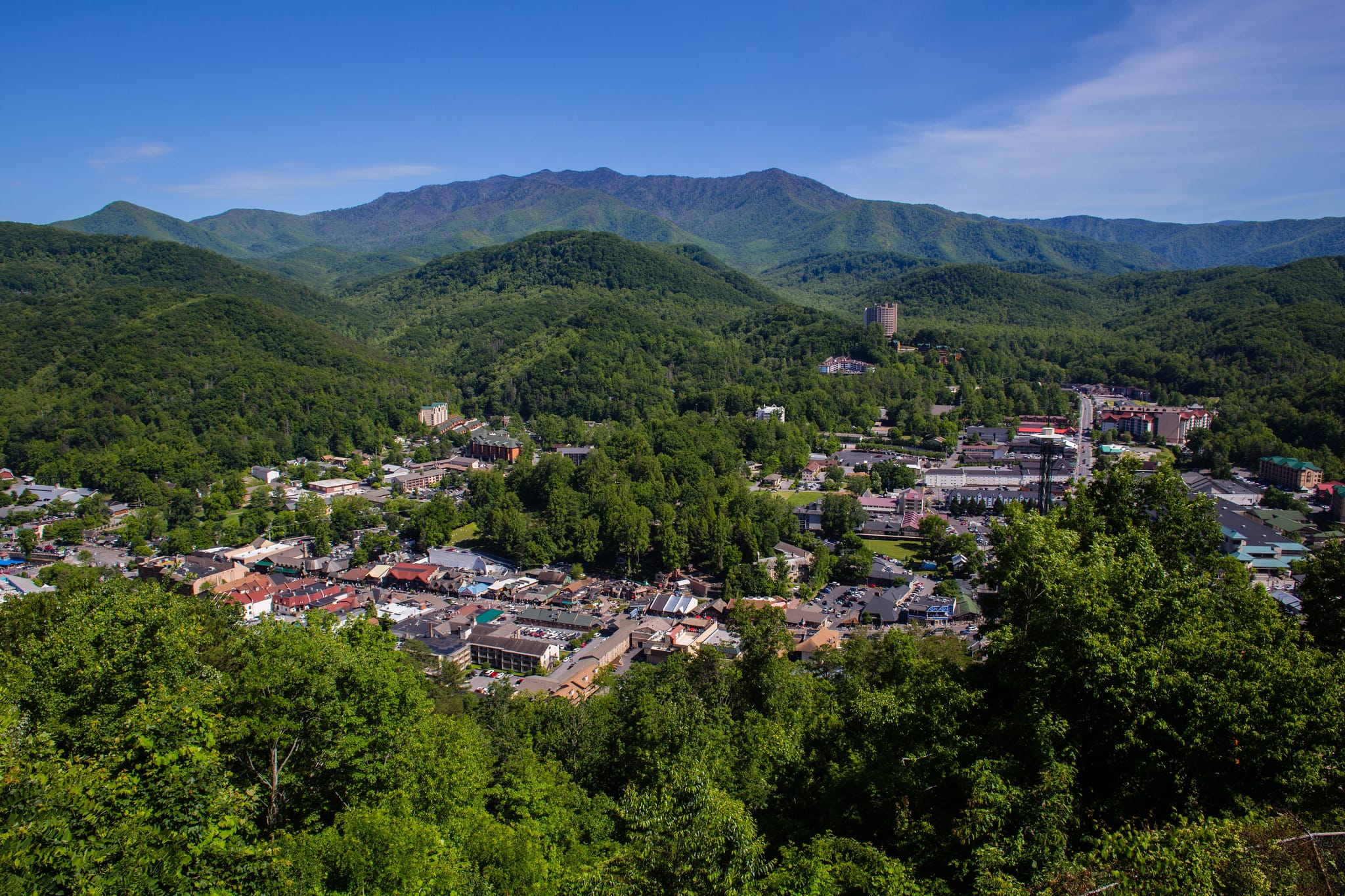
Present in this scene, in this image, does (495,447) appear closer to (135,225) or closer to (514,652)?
(514,652)

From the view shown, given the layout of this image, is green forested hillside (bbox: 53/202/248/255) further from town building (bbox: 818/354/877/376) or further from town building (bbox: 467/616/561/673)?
town building (bbox: 467/616/561/673)

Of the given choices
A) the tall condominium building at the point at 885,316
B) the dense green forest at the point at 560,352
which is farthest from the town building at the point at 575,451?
the tall condominium building at the point at 885,316

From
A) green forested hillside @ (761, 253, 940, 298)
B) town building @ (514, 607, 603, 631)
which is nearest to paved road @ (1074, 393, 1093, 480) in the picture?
town building @ (514, 607, 603, 631)

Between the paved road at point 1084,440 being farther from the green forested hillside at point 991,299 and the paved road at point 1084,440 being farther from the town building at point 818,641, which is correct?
the green forested hillside at point 991,299

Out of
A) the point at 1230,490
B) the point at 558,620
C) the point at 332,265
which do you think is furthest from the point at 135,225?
the point at 1230,490

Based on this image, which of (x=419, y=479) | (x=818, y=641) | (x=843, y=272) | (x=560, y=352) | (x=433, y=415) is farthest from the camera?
(x=843, y=272)
